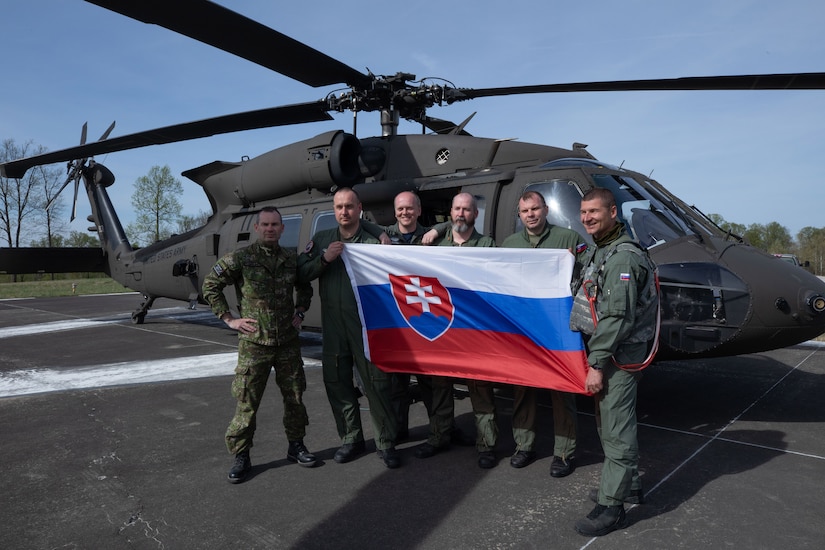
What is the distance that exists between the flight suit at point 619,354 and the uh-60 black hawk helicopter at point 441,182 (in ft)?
4.49

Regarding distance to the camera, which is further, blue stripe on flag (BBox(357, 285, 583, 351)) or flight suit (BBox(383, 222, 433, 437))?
flight suit (BBox(383, 222, 433, 437))

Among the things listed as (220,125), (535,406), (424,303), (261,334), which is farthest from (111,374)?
(535,406)

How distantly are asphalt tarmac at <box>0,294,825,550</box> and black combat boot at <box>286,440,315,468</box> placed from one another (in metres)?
0.06

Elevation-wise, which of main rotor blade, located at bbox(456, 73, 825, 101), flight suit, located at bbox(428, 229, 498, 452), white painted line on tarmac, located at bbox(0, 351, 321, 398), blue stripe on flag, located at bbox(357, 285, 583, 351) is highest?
main rotor blade, located at bbox(456, 73, 825, 101)

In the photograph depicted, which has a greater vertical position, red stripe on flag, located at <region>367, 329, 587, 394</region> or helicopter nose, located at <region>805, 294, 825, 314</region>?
helicopter nose, located at <region>805, 294, 825, 314</region>

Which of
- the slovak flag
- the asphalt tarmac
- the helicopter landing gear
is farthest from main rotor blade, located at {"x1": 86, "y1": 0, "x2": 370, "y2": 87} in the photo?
the helicopter landing gear

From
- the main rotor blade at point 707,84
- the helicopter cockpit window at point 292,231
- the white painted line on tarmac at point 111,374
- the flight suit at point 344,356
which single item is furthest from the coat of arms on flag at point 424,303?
the white painted line on tarmac at point 111,374

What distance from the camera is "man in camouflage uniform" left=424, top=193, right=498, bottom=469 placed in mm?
3717

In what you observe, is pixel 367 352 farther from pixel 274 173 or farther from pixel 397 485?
pixel 274 173

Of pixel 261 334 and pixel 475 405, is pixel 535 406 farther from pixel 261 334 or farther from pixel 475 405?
pixel 261 334

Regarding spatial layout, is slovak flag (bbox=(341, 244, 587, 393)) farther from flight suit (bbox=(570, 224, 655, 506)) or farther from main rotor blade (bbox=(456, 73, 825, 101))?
main rotor blade (bbox=(456, 73, 825, 101))

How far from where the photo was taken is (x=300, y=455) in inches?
149

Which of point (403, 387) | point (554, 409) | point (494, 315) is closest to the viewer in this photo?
point (554, 409)

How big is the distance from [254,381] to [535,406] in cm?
196
